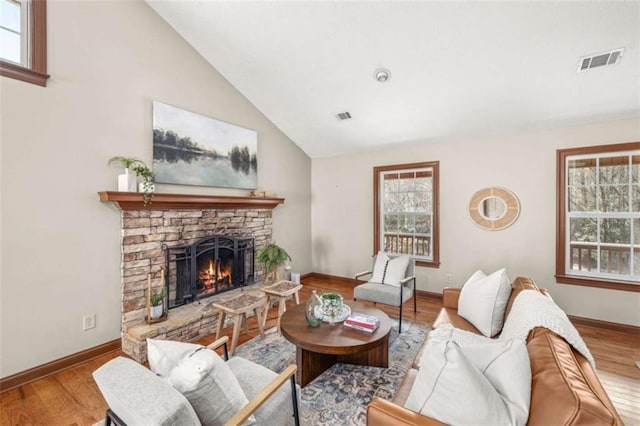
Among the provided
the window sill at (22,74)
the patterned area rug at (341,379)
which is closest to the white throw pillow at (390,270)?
the patterned area rug at (341,379)

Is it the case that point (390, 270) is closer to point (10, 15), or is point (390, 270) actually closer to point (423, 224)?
point (423, 224)

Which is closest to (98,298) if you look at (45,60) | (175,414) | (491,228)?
(45,60)

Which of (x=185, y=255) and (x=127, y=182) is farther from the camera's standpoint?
(x=185, y=255)

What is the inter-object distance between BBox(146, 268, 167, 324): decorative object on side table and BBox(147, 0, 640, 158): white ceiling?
9.22 ft

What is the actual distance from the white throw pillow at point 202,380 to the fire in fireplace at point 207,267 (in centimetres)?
209

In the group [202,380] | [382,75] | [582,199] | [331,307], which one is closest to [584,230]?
[582,199]

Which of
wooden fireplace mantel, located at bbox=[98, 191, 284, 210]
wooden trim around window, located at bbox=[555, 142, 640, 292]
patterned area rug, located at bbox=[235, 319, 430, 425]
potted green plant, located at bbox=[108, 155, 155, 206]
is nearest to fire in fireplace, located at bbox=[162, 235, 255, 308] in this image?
wooden fireplace mantel, located at bbox=[98, 191, 284, 210]

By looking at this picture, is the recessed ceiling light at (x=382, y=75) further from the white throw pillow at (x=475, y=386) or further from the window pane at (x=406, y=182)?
the white throw pillow at (x=475, y=386)

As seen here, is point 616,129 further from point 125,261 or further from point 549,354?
point 125,261

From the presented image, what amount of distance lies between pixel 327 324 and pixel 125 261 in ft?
7.04

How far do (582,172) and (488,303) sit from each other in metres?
2.51

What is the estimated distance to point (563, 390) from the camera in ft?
3.28

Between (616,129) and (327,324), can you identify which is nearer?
(327,324)

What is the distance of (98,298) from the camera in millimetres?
2746
